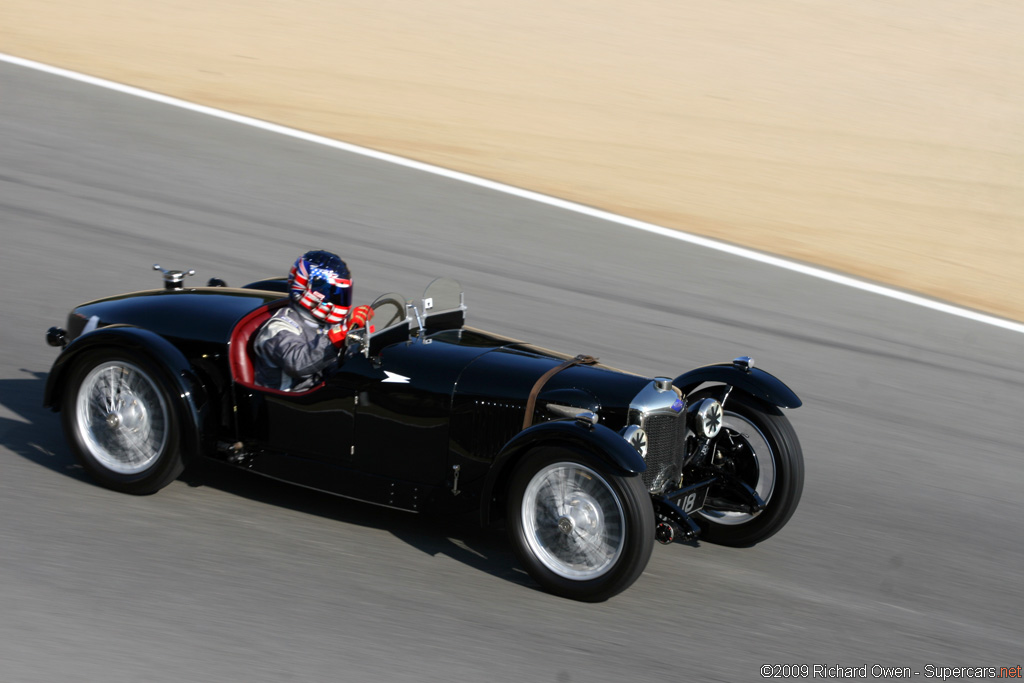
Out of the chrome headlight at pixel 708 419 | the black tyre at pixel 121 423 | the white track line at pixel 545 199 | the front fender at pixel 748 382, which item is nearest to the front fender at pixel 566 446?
the chrome headlight at pixel 708 419

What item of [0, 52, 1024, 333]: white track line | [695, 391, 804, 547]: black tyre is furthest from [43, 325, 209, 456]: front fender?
[0, 52, 1024, 333]: white track line

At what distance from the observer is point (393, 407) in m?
5.29

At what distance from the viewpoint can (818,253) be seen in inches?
470

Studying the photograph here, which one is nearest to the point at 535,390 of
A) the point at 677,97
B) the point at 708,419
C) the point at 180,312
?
the point at 708,419

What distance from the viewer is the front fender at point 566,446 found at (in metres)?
4.72

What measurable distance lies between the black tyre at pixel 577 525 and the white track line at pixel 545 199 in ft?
22.2

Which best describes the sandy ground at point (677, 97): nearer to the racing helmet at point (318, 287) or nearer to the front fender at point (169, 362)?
the racing helmet at point (318, 287)

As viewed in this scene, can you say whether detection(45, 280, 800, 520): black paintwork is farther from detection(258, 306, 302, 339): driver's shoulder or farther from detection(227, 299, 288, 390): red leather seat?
detection(258, 306, 302, 339): driver's shoulder

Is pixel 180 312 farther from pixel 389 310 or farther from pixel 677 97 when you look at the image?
pixel 677 97

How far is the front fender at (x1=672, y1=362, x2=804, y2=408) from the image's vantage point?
18.9 feet

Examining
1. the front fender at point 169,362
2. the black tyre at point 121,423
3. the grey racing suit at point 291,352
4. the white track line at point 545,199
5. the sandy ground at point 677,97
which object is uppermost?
the sandy ground at point 677,97

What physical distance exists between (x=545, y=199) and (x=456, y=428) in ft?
25.0

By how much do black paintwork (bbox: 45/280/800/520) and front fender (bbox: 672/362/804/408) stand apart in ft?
0.04

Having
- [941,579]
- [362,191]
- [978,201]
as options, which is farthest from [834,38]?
[941,579]
